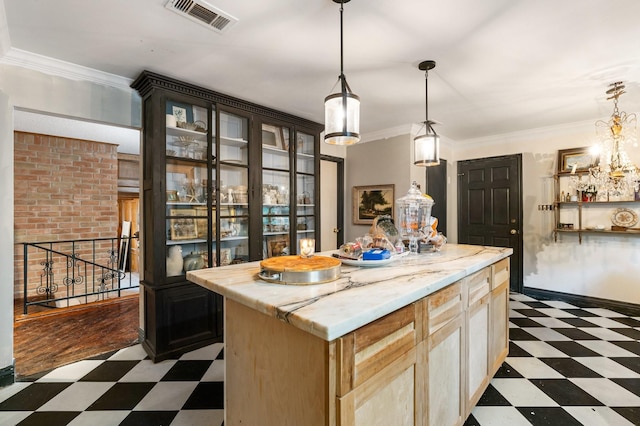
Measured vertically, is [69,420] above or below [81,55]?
below

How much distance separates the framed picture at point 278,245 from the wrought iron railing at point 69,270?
8.01 feet

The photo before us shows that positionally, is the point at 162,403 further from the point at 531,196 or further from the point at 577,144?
the point at 577,144

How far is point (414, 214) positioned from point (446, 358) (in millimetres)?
1075

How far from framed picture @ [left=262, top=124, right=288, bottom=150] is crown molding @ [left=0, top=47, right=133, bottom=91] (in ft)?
4.25

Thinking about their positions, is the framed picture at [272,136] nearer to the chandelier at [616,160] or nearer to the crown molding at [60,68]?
the crown molding at [60,68]

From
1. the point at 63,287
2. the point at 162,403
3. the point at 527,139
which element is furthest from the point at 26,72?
the point at 527,139

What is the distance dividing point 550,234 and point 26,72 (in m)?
5.82

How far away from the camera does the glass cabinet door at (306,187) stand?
12.3ft

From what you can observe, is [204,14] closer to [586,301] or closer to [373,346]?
[373,346]

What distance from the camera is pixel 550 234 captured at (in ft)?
13.7

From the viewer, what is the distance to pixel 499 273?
7.11ft

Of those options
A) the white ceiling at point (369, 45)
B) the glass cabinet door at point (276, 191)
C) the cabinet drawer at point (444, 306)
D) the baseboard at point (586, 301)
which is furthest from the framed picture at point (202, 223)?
the baseboard at point (586, 301)

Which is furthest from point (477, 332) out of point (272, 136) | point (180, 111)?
point (180, 111)

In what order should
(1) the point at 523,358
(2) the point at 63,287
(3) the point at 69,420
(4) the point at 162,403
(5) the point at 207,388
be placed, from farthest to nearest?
1. (2) the point at 63,287
2. (1) the point at 523,358
3. (5) the point at 207,388
4. (4) the point at 162,403
5. (3) the point at 69,420
